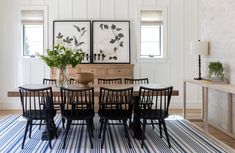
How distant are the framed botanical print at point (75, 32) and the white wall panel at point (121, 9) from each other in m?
0.75

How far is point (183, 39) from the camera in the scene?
682cm

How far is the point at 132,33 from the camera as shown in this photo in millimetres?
6719

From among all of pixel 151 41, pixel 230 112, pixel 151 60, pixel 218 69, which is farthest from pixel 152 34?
pixel 230 112

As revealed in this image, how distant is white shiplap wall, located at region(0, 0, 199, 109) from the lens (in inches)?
262

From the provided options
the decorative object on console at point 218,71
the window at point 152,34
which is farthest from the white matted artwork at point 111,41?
the decorative object on console at point 218,71

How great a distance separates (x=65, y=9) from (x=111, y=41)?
137 centimetres

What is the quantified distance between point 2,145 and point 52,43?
3317 mm

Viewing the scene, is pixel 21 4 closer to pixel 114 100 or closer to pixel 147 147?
pixel 114 100

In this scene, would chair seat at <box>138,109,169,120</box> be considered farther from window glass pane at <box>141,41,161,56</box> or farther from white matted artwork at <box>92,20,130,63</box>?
window glass pane at <box>141,41,161,56</box>

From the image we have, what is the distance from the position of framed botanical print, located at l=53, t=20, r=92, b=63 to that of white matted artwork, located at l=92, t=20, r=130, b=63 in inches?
6.6

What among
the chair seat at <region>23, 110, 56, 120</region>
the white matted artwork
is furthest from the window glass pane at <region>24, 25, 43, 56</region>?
the chair seat at <region>23, 110, 56, 120</region>

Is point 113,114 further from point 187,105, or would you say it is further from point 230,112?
point 187,105

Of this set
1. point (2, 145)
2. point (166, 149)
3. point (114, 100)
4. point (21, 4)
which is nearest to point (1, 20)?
point (21, 4)

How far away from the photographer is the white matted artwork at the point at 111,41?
660 centimetres
